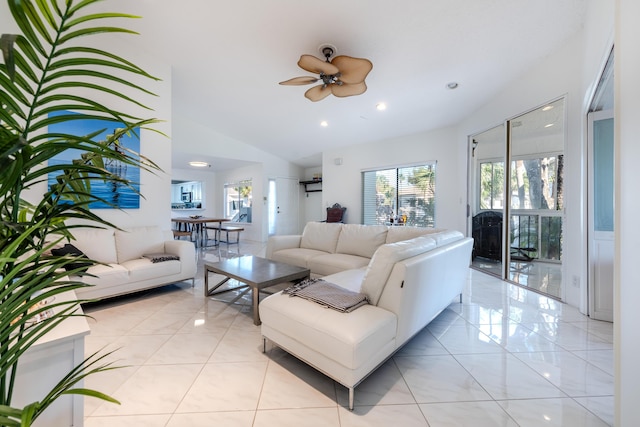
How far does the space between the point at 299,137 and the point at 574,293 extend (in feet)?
17.3

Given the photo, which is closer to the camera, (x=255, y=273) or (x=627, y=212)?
(x=627, y=212)

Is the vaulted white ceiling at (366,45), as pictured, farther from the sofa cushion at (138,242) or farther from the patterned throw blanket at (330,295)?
the patterned throw blanket at (330,295)

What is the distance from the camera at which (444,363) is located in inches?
72.9

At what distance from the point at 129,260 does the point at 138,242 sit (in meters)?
0.23

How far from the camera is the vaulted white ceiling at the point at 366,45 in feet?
8.30

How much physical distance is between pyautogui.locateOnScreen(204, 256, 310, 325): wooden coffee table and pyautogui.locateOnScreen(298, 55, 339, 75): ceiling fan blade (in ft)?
6.68

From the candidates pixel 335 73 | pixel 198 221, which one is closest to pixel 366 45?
pixel 335 73

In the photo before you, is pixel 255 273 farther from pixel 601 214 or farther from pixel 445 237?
pixel 601 214

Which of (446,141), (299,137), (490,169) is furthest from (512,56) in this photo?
(299,137)

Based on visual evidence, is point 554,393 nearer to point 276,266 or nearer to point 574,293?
point 574,293

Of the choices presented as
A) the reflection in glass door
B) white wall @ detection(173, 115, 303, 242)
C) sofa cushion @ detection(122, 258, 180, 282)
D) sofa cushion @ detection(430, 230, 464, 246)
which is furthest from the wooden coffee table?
white wall @ detection(173, 115, 303, 242)

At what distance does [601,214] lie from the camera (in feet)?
8.48

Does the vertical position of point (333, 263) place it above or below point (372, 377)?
above

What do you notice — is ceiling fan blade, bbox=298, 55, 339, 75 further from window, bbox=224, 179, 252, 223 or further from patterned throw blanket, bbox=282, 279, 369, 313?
window, bbox=224, 179, 252, 223
